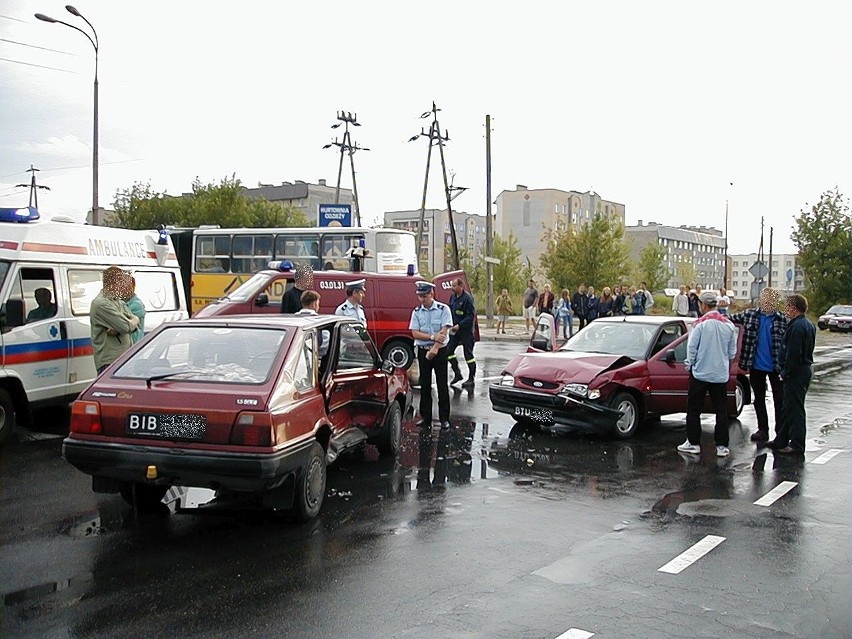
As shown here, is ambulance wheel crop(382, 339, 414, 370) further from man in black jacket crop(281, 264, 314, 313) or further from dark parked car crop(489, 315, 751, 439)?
dark parked car crop(489, 315, 751, 439)

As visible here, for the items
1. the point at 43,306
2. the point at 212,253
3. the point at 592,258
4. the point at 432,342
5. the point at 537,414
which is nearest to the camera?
the point at 43,306

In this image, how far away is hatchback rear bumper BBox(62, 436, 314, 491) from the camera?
5.66m

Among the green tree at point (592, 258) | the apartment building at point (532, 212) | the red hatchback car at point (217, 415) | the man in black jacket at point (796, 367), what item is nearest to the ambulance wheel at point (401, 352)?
the man in black jacket at point (796, 367)

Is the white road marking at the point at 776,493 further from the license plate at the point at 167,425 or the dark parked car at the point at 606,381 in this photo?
the license plate at the point at 167,425

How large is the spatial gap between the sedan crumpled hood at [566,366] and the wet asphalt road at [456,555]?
1.42 m

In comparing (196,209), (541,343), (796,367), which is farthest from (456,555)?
(196,209)

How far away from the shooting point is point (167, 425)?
19.1 feet

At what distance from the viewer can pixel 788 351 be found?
30.4ft

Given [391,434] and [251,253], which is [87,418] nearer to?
[391,434]

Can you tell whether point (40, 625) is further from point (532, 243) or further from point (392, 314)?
point (532, 243)

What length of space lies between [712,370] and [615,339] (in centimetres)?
197

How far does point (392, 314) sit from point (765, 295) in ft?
26.9

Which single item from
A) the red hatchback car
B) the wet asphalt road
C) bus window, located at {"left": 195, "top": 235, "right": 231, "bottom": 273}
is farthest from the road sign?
the red hatchback car

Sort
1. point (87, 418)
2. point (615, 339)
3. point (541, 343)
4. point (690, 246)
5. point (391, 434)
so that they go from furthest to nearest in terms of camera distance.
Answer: point (690, 246) < point (541, 343) < point (615, 339) < point (391, 434) < point (87, 418)
